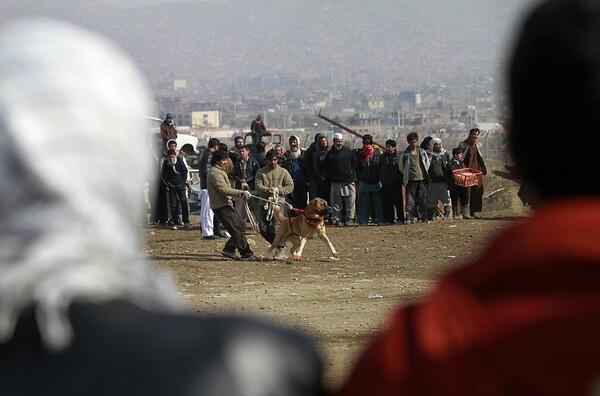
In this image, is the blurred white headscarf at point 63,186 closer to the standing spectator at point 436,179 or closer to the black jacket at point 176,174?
the standing spectator at point 436,179

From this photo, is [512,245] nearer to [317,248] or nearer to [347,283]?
[347,283]

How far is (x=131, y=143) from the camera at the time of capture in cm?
201

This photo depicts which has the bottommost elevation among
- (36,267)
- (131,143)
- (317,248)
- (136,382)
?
(317,248)

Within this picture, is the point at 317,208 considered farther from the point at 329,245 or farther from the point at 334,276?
the point at 334,276

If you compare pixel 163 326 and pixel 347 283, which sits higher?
pixel 163 326

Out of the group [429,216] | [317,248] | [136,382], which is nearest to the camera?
[136,382]

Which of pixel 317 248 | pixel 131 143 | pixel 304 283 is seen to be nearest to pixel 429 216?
pixel 317 248

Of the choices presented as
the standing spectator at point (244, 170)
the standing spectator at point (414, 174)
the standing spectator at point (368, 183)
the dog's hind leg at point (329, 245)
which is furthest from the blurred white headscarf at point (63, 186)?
the standing spectator at point (368, 183)

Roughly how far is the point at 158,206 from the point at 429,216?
486 cm

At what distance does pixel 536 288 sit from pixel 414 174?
2165cm

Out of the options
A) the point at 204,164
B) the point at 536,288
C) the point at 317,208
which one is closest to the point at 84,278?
the point at 536,288

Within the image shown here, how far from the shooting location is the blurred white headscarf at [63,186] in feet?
6.17

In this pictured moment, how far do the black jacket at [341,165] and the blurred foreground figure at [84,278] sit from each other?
2145cm

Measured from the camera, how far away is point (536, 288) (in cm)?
181
